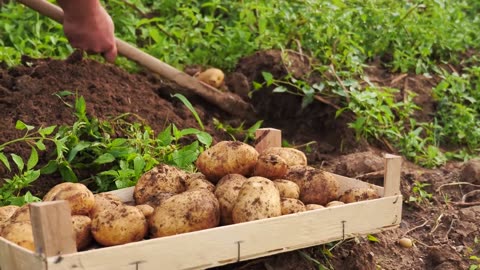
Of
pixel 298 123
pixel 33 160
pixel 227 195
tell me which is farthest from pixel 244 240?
pixel 298 123

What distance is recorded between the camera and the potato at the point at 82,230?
103 inches

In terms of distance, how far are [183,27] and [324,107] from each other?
1.32 meters

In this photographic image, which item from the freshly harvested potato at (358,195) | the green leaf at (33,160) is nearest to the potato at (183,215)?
the freshly harvested potato at (358,195)

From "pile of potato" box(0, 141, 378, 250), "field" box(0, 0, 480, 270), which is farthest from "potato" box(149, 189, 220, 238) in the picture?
"field" box(0, 0, 480, 270)

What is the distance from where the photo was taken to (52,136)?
3.65 meters

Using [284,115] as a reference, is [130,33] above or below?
above

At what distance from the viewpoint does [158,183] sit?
299 cm

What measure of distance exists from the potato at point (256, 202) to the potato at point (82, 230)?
498 mm

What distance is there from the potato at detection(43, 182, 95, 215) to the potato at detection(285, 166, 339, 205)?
2.66ft

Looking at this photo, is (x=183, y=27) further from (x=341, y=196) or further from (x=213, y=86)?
(x=341, y=196)

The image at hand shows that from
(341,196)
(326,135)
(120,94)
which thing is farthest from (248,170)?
(326,135)

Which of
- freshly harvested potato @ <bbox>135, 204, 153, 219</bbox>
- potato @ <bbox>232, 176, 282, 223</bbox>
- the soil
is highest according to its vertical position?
potato @ <bbox>232, 176, 282, 223</bbox>

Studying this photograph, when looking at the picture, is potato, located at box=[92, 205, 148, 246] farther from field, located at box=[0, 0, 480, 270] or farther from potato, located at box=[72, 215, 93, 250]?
field, located at box=[0, 0, 480, 270]

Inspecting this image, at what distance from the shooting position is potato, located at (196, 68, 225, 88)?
4.83 meters
